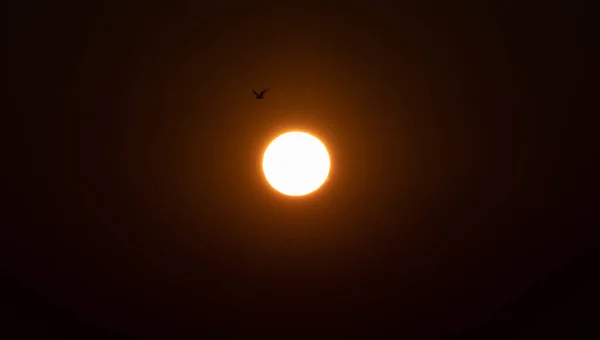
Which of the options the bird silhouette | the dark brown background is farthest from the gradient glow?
the bird silhouette

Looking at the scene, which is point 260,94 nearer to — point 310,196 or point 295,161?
point 295,161

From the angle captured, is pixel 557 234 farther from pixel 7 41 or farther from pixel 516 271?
pixel 7 41

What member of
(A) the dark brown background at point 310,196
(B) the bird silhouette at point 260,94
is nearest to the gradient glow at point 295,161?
(A) the dark brown background at point 310,196

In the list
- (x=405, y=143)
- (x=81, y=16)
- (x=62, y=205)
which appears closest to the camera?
(x=81, y=16)

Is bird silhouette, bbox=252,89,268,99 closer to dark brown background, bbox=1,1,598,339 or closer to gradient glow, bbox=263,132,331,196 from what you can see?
dark brown background, bbox=1,1,598,339

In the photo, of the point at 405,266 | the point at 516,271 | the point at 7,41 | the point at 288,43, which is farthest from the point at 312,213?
the point at 7,41

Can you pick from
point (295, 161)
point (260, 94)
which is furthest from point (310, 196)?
point (260, 94)

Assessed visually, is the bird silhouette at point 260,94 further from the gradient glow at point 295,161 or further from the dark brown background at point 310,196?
the gradient glow at point 295,161
